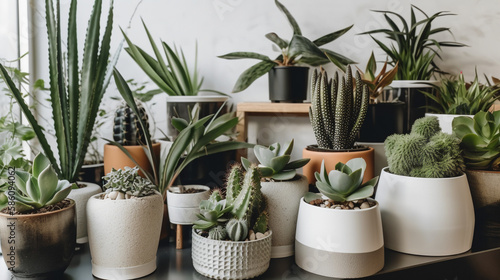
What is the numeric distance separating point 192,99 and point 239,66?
24 centimetres

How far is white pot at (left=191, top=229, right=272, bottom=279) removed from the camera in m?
0.66

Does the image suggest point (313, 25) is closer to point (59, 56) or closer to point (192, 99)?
point (192, 99)

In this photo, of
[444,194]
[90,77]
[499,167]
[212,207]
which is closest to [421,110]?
[499,167]

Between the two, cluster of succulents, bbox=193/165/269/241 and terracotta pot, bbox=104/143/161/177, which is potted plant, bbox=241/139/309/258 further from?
terracotta pot, bbox=104/143/161/177

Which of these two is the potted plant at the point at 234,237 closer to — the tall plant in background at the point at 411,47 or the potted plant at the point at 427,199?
the potted plant at the point at 427,199

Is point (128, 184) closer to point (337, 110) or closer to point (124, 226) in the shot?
point (124, 226)

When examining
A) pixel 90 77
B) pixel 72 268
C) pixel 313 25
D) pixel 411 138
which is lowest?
pixel 72 268

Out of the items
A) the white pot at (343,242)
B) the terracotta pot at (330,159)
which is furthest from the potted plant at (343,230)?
the terracotta pot at (330,159)

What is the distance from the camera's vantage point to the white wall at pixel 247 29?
1156 millimetres

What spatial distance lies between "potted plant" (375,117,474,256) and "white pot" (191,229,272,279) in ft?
0.89

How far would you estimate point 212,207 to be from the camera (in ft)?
2.33

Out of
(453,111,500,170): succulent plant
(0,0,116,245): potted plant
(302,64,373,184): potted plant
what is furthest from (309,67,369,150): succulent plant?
(0,0,116,245): potted plant

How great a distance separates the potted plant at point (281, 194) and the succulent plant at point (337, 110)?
13 cm

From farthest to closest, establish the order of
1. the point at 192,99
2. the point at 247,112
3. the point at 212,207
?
the point at 247,112 < the point at 192,99 < the point at 212,207
